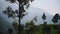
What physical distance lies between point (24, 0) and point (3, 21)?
406 mm

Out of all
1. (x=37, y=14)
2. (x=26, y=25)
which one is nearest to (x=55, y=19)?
(x=37, y=14)

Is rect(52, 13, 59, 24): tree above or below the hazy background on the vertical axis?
below

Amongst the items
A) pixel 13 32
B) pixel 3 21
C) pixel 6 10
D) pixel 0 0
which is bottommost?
pixel 13 32

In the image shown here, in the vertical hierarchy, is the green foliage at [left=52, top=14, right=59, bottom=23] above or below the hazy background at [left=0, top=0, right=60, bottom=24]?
below

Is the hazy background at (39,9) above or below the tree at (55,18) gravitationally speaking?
above

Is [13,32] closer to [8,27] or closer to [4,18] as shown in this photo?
[8,27]

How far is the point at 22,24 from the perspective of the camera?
77.9 inches

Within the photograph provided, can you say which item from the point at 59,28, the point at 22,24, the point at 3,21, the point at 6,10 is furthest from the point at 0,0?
the point at 59,28

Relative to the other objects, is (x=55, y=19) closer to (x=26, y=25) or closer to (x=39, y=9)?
(x=39, y=9)

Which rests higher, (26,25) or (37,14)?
(37,14)

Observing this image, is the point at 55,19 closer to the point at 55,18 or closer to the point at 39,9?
the point at 55,18

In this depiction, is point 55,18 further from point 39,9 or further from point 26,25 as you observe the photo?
point 26,25

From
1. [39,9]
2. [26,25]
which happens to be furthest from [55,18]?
[26,25]

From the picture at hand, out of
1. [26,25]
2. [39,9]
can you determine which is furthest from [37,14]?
[26,25]
